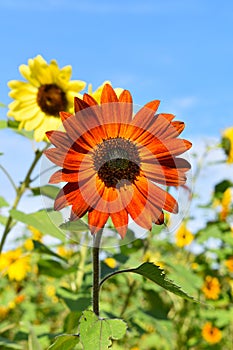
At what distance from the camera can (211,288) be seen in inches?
101

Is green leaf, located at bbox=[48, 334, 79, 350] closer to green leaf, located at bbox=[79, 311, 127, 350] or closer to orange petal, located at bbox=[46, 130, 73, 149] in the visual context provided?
green leaf, located at bbox=[79, 311, 127, 350]

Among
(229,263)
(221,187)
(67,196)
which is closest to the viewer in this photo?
(67,196)

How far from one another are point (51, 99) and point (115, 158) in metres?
0.78

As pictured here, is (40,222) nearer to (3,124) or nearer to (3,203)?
(3,203)

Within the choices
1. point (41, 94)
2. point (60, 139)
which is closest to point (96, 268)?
point (60, 139)

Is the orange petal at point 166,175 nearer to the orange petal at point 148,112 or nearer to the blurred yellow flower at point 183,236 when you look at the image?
the orange petal at point 148,112

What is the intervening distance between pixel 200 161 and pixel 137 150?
1.63 m

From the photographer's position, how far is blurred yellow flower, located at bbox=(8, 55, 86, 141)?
1363 mm

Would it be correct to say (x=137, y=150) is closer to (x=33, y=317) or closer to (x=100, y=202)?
(x=100, y=202)

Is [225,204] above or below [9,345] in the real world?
above

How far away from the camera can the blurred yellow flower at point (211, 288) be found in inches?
99.1

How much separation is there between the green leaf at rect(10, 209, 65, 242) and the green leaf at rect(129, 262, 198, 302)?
0.52 meters

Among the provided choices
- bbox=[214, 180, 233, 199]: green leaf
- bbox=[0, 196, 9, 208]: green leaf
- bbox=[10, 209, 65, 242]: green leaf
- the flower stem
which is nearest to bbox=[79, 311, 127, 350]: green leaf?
the flower stem

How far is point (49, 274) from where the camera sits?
144 centimetres
